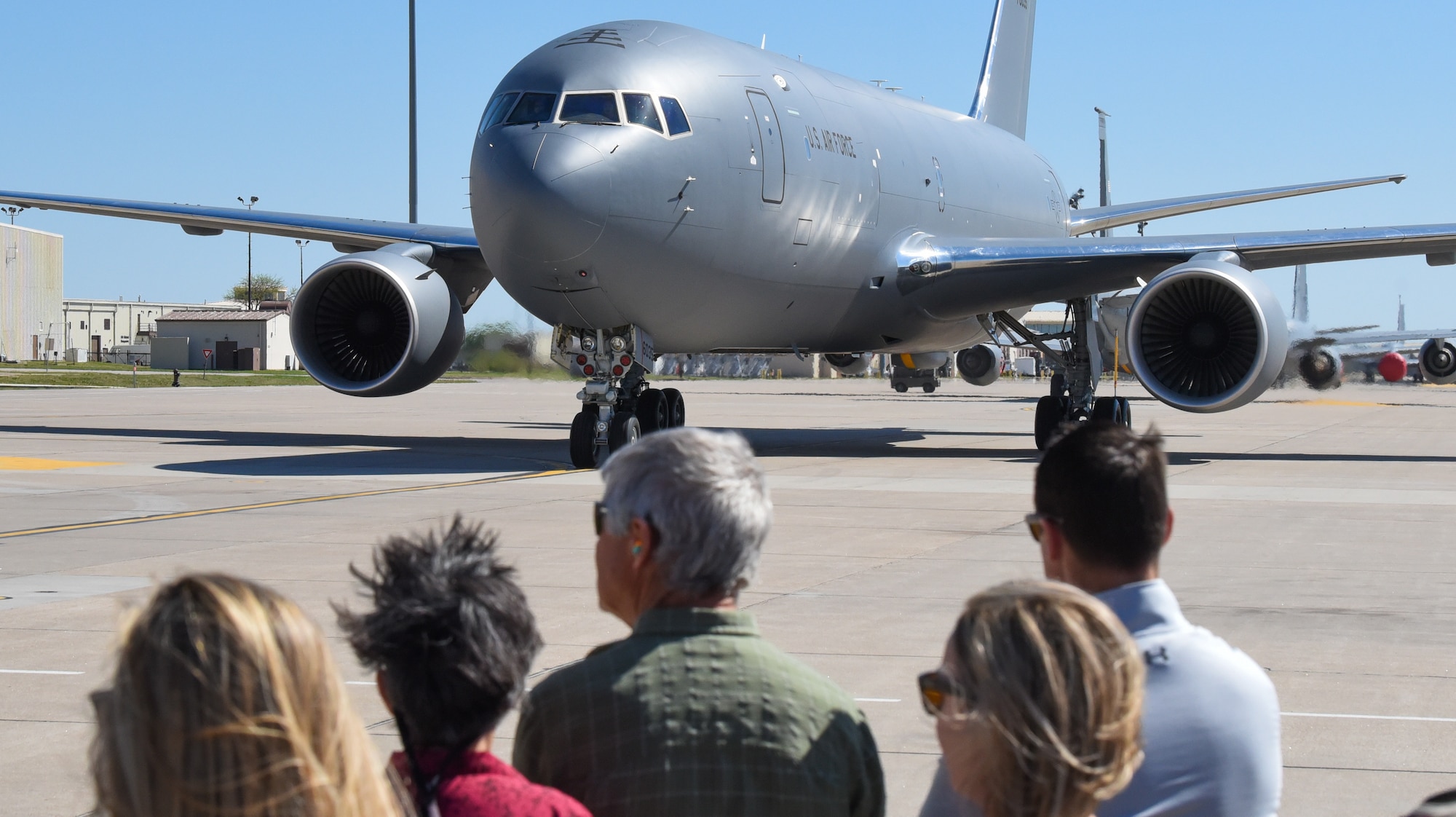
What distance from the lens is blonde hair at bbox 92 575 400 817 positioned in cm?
163

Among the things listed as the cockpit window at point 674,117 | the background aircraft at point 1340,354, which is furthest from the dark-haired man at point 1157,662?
the background aircraft at point 1340,354

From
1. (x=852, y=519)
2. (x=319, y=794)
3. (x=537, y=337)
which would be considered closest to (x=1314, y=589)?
(x=852, y=519)

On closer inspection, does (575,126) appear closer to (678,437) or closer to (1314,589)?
(1314,589)

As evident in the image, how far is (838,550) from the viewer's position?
943 centimetres

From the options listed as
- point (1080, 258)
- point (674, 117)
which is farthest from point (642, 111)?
point (1080, 258)

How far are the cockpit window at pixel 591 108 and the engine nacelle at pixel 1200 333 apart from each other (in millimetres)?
5494

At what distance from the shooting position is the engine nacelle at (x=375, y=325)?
52.0 ft

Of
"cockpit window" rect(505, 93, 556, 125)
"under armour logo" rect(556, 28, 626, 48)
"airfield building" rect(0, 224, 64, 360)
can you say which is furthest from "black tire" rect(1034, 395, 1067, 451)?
"airfield building" rect(0, 224, 64, 360)

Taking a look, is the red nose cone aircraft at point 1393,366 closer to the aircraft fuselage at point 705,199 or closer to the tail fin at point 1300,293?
the tail fin at point 1300,293

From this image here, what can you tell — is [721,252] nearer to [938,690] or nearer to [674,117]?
[674,117]

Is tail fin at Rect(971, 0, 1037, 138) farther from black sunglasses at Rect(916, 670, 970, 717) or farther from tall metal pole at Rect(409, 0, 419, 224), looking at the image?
black sunglasses at Rect(916, 670, 970, 717)

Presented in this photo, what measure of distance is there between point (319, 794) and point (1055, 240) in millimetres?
17034

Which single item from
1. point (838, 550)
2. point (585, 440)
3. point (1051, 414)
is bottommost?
point (838, 550)

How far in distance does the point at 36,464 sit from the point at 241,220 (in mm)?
4758
